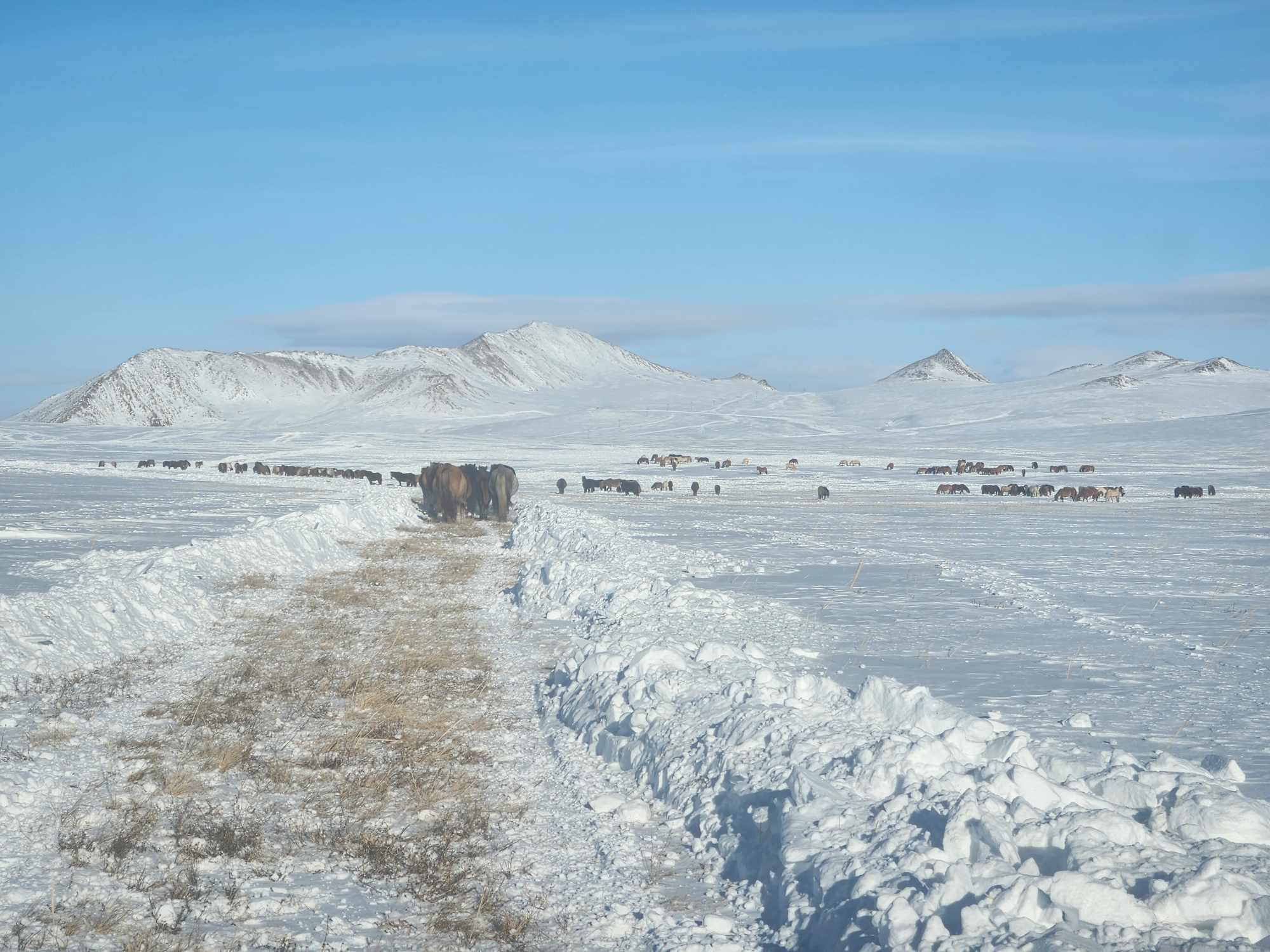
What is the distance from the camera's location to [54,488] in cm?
3703

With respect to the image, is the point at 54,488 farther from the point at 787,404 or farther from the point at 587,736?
the point at 787,404

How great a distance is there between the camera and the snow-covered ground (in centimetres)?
431

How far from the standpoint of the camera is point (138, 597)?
11125mm

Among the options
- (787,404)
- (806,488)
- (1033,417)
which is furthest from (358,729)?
(787,404)

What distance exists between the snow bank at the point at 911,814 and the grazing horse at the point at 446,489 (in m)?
20.0

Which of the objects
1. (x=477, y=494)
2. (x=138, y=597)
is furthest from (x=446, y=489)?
(x=138, y=597)

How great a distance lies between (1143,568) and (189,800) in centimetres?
1500

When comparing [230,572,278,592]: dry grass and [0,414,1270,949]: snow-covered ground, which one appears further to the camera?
[230,572,278,592]: dry grass

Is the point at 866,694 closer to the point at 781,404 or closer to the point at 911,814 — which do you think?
the point at 911,814

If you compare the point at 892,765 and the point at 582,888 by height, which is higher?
the point at 892,765

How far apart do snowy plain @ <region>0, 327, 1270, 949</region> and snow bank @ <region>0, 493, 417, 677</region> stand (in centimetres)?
4

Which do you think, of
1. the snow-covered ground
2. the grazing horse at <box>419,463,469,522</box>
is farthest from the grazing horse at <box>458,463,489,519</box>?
the snow-covered ground

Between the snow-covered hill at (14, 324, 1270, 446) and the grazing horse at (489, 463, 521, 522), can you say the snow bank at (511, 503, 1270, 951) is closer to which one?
the grazing horse at (489, 463, 521, 522)

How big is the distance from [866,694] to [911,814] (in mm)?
2048
